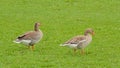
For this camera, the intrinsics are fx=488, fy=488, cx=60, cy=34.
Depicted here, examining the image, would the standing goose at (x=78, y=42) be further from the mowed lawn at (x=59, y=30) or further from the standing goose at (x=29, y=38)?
the standing goose at (x=29, y=38)

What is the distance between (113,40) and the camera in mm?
18719

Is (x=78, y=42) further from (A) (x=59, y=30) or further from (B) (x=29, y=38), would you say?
(A) (x=59, y=30)

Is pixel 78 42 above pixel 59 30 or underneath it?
above

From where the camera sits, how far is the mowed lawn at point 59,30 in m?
14.8

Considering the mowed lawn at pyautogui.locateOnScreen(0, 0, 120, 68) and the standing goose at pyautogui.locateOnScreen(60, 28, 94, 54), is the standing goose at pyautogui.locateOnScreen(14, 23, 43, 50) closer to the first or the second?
the mowed lawn at pyautogui.locateOnScreen(0, 0, 120, 68)

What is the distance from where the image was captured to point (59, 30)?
69.9 ft

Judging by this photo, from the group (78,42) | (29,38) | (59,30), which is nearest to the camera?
(78,42)

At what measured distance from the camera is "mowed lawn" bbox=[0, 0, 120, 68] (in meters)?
14.8

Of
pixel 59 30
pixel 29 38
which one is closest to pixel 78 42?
pixel 29 38

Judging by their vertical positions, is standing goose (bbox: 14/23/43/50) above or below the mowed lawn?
above

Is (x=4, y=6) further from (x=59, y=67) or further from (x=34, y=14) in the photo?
(x=59, y=67)

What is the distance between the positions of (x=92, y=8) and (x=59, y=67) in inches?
571

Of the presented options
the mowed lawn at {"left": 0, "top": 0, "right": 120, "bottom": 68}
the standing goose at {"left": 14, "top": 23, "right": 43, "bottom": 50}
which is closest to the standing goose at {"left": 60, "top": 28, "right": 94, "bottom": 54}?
the mowed lawn at {"left": 0, "top": 0, "right": 120, "bottom": 68}

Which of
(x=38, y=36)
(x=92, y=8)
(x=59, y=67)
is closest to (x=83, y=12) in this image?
(x=92, y=8)
